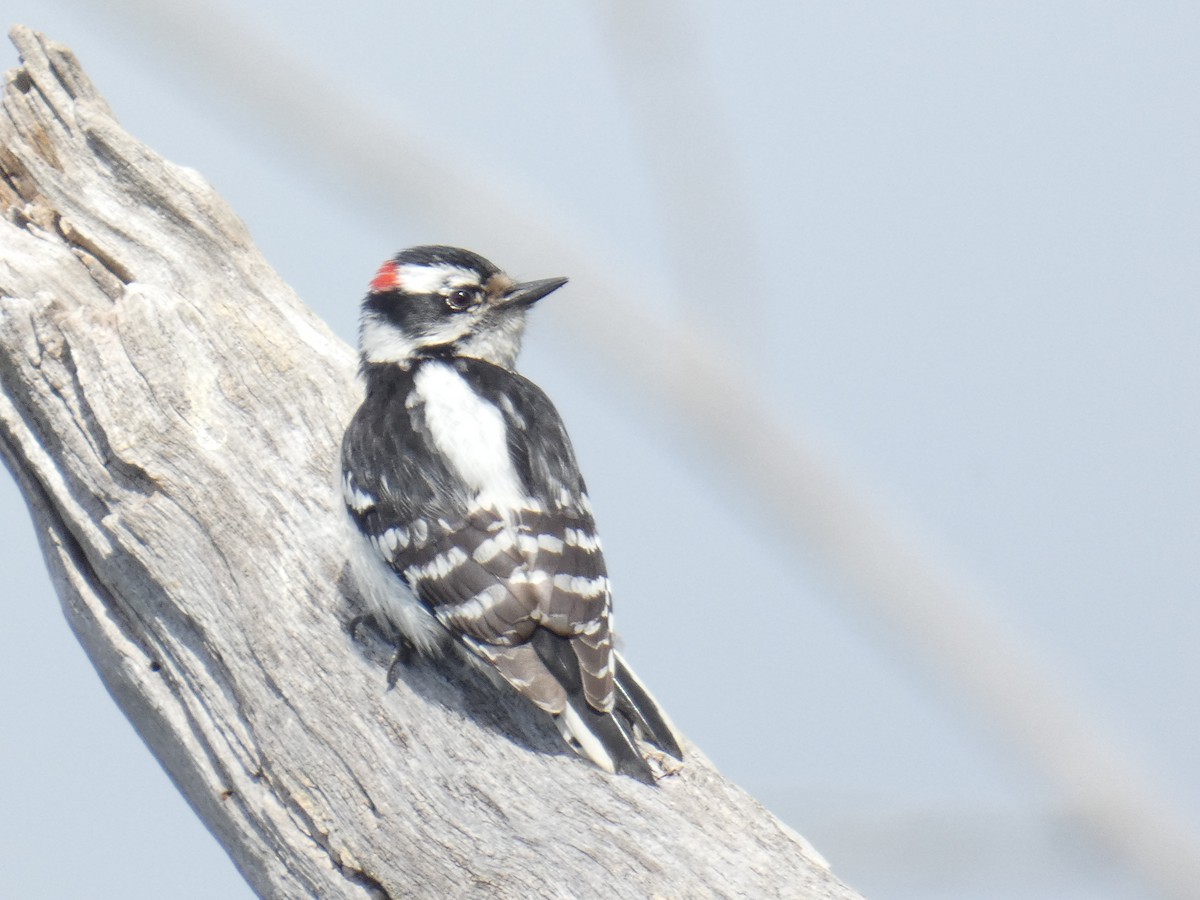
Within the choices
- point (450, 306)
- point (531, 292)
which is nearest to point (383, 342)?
point (450, 306)

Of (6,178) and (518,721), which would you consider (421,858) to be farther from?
(6,178)

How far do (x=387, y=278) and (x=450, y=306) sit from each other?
0.98 feet

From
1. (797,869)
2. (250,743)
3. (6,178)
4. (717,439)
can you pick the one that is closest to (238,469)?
(250,743)

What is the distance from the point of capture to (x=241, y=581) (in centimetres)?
366

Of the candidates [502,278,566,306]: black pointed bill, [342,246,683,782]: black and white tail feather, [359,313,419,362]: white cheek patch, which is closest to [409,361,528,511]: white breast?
A: [342,246,683,782]: black and white tail feather

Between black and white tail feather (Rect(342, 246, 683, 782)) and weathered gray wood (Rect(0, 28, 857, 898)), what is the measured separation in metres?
0.14

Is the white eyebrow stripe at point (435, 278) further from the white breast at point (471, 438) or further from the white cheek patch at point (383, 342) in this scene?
the white breast at point (471, 438)

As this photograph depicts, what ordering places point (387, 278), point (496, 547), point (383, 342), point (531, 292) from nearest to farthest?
point (496, 547) < point (383, 342) < point (531, 292) < point (387, 278)

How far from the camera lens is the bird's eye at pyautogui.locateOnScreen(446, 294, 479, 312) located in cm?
477

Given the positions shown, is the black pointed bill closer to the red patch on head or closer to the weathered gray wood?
the red patch on head

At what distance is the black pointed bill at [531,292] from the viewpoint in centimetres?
474

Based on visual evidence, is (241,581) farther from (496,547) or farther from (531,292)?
(531,292)

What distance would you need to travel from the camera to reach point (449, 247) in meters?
4.84

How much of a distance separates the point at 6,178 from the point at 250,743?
214cm
